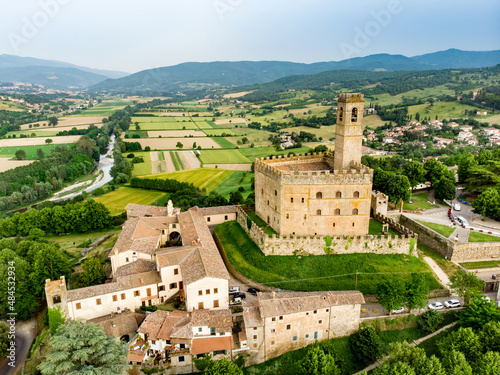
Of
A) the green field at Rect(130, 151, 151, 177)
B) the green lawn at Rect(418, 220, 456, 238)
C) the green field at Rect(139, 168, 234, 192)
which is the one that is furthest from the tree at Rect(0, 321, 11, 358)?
the green field at Rect(130, 151, 151, 177)

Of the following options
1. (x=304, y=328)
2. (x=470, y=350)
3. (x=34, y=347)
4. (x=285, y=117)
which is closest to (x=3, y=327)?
(x=34, y=347)

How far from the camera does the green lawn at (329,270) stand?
1448 inches

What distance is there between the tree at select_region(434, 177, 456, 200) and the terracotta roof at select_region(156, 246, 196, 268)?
38082 millimetres

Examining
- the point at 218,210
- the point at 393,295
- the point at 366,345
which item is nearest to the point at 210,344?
the point at 366,345

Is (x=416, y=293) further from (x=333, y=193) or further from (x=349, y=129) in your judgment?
(x=349, y=129)

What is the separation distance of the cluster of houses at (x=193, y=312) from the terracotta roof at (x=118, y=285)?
0.09m

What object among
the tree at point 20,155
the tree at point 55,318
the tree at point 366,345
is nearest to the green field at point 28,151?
the tree at point 20,155

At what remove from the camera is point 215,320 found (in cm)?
3158

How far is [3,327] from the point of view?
36.5 metres

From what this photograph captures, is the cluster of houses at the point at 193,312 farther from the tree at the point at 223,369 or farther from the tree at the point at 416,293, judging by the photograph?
the tree at the point at 416,293

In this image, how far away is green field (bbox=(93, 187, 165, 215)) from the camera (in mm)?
70956

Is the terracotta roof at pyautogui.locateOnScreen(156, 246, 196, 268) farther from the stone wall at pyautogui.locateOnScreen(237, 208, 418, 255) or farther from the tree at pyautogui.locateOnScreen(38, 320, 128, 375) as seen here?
the tree at pyautogui.locateOnScreen(38, 320, 128, 375)

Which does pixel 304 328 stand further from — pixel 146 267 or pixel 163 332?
pixel 146 267

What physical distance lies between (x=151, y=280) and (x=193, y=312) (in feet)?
22.1
